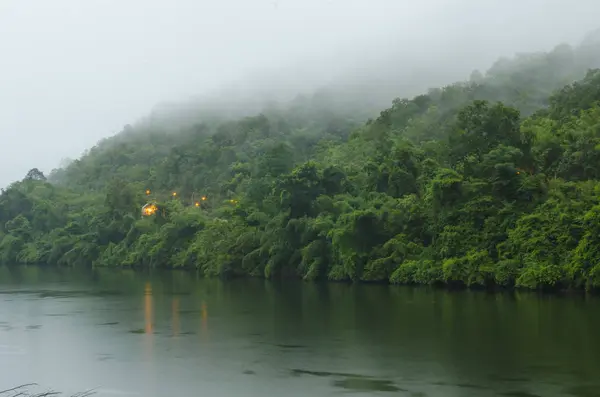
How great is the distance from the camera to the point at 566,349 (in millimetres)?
14719

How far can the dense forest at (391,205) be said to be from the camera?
26516 mm

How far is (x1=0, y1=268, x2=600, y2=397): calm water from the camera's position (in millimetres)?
12508

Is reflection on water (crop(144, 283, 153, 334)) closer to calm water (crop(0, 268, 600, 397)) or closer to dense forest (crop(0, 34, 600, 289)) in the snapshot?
calm water (crop(0, 268, 600, 397))

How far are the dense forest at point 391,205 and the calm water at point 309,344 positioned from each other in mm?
2425

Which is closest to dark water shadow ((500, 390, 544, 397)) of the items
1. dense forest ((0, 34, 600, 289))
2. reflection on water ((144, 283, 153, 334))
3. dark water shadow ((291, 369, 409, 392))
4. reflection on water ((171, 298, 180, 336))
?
dark water shadow ((291, 369, 409, 392))

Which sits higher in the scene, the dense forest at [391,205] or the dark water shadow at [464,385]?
the dense forest at [391,205]

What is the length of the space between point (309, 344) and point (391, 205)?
1613 cm

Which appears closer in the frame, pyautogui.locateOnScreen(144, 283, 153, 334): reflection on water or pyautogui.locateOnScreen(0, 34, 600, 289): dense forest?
pyautogui.locateOnScreen(144, 283, 153, 334): reflection on water

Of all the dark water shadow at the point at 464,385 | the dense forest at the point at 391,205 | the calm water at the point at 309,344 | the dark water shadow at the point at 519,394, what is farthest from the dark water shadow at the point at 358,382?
the dense forest at the point at 391,205

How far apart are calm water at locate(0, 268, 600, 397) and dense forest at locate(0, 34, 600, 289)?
2425 millimetres

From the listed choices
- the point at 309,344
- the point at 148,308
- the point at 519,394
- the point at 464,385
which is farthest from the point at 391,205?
the point at 519,394

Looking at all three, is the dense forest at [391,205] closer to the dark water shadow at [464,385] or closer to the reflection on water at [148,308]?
the reflection on water at [148,308]

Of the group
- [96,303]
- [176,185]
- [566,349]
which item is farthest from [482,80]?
[566,349]

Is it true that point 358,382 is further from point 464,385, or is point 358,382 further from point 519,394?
point 519,394
